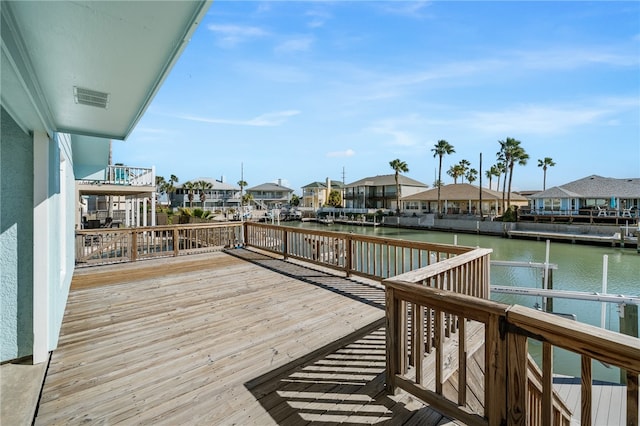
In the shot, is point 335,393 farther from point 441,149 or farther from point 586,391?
point 441,149

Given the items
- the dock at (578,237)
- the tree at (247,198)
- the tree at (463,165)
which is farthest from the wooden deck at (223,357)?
the tree at (463,165)

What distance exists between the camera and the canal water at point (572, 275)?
7205 millimetres

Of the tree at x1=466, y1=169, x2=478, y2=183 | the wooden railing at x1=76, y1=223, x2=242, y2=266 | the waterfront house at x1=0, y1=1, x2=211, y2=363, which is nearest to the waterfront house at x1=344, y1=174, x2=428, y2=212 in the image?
the tree at x1=466, y1=169, x2=478, y2=183

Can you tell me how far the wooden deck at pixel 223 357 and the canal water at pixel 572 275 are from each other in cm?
588

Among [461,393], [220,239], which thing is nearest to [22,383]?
[461,393]

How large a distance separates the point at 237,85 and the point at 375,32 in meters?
3.96

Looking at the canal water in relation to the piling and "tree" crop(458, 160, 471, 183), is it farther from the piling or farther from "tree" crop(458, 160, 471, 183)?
"tree" crop(458, 160, 471, 183)

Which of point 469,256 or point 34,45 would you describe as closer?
point 34,45

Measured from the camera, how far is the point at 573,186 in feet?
101

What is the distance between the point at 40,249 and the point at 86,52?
1997mm

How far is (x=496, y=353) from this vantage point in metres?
1.68

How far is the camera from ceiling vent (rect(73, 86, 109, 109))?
2.50 m

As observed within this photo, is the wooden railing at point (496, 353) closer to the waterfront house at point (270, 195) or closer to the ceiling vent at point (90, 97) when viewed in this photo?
the ceiling vent at point (90, 97)

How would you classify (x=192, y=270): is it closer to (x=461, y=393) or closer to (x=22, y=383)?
(x=22, y=383)
